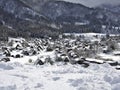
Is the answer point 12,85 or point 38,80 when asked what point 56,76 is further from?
point 12,85

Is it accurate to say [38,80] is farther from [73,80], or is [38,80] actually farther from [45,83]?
[73,80]

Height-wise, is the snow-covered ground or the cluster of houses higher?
the snow-covered ground

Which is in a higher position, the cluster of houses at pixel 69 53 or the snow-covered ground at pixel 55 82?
the snow-covered ground at pixel 55 82

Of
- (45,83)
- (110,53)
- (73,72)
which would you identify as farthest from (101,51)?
(45,83)

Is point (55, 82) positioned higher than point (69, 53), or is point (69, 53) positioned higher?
point (55, 82)

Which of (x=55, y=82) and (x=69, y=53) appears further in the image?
(x=69, y=53)

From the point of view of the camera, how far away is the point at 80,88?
1903cm

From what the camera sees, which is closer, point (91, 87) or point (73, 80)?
point (91, 87)

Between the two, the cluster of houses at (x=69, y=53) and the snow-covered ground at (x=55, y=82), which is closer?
the snow-covered ground at (x=55, y=82)

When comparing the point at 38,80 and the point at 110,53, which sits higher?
the point at 38,80

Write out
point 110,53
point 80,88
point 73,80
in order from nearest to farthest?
point 80,88, point 73,80, point 110,53

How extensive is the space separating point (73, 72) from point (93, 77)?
4.00 meters

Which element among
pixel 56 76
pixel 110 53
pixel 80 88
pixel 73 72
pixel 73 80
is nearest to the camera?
pixel 80 88

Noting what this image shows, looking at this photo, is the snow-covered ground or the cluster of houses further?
the cluster of houses
